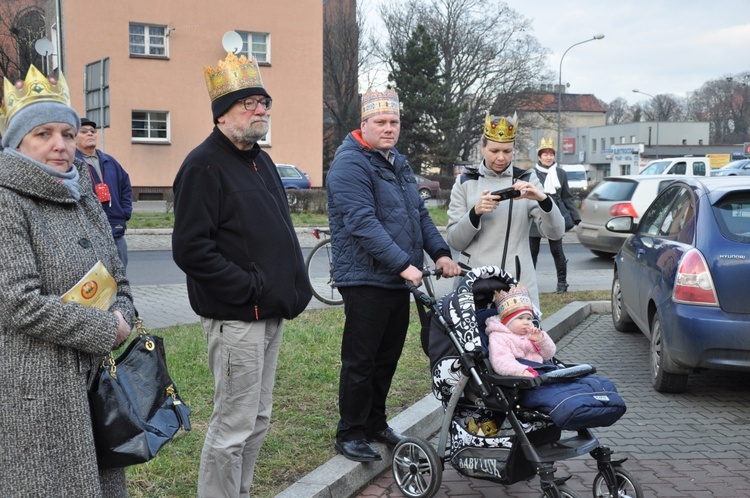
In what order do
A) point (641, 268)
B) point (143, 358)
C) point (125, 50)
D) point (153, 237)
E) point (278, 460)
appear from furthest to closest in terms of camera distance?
point (125, 50), point (153, 237), point (641, 268), point (278, 460), point (143, 358)

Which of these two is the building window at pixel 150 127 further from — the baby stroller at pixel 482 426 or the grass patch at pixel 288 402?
the baby stroller at pixel 482 426

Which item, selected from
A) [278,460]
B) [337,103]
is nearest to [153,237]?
[278,460]

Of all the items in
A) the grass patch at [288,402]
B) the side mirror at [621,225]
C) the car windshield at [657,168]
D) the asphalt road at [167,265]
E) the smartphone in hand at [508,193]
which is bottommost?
the asphalt road at [167,265]

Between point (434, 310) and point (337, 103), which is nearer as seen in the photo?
point (434, 310)

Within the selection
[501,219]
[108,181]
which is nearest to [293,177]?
[108,181]

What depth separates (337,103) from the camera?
57406 mm

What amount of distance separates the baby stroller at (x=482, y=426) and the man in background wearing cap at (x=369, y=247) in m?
0.22

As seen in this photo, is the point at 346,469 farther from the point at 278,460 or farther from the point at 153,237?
the point at 153,237

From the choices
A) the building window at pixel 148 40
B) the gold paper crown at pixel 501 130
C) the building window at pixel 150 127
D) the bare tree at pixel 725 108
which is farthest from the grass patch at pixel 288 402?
the bare tree at pixel 725 108

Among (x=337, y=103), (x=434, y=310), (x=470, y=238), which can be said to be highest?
(x=337, y=103)

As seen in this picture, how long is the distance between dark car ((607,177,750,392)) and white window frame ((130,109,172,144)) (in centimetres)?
2891

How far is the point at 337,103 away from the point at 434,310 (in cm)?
5397

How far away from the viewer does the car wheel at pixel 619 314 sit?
29.9 ft

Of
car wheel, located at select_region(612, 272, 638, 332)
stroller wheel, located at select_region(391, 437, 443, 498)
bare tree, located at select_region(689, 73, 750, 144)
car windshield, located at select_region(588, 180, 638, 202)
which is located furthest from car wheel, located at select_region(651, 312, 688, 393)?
bare tree, located at select_region(689, 73, 750, 144)
